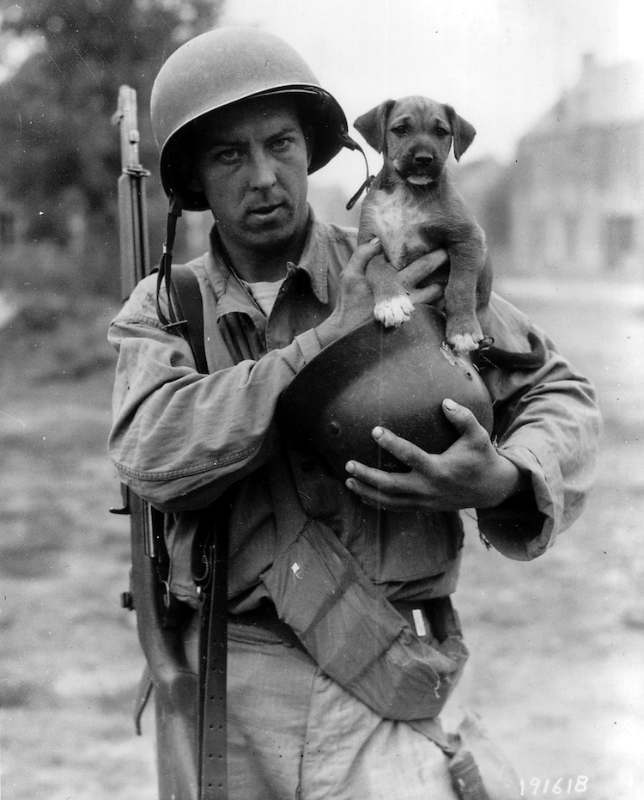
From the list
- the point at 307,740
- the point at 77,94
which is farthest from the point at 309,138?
the point at 77,94

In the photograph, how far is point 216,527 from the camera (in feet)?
8.83

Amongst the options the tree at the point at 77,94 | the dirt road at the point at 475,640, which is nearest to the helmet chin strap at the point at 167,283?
the dirt road at the point at 475,640

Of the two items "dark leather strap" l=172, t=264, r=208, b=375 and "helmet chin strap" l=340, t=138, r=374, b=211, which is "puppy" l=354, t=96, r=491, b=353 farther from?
"dark leather strap" l=172, t=264, r=208, b=375

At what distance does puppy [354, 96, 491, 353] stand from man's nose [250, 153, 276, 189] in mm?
265

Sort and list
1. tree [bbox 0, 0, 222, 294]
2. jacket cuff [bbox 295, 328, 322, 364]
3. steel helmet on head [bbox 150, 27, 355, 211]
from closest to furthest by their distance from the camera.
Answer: jacket cuff [bbox 295, 328, 322, 364] < steel helmet on head [bbox 150, 27, 355, 211] < tree [bbox 0, 0, 222, 294]

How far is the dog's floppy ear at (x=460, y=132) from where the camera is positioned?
2615 mm

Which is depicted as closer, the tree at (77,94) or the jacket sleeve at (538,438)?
the jacket sleeve at (538,438)

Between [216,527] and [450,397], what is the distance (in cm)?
74

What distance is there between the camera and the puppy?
257cm

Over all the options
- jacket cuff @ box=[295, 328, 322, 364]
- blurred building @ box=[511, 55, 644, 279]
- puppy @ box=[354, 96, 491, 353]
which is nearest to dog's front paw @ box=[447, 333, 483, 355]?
puppy @ box=[354, 96, 491, 353]

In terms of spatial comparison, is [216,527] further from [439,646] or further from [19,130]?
[19,130]

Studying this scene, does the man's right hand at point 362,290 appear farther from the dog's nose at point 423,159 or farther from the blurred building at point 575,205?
the blurred building at point 575,205

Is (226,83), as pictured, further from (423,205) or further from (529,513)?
(529,513)

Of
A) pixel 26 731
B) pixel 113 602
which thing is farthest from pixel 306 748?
pixel 113 602
